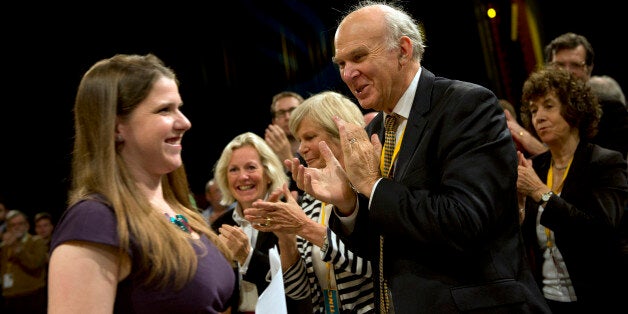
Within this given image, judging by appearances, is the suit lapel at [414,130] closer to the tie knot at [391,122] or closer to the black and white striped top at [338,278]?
the tie knot at [391,122]

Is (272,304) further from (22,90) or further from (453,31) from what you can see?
(22,90)

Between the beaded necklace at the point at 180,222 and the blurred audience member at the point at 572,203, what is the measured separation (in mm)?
1522

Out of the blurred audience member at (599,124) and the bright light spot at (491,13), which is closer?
the blurred audience member at (599,124)

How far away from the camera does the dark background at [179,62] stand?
6.66 meters

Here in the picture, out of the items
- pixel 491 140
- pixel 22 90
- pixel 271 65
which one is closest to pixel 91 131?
pixel 491 140

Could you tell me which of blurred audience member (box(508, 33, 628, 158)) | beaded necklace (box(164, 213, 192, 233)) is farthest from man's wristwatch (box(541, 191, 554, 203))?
beaded necklace (box(164, 213, 192, 233))

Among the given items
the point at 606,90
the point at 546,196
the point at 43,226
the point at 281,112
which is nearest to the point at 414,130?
the point at 546,196

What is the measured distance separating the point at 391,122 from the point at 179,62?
217 inches

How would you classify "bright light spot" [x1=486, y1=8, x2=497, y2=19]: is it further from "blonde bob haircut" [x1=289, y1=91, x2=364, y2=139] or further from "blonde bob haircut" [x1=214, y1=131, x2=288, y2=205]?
"blonde bob haircut" [x1=289, y1=91, x2=364, y2=139]

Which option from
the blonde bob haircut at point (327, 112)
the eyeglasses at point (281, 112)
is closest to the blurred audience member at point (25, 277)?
the eyeglasses at point (281, 112)

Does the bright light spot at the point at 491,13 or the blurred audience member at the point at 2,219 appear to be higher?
the bright light spot at the point at 491,13

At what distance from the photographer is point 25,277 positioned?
6.27m

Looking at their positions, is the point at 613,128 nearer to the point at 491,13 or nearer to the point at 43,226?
the point at 491,13

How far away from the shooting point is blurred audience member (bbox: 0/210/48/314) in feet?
20.5
